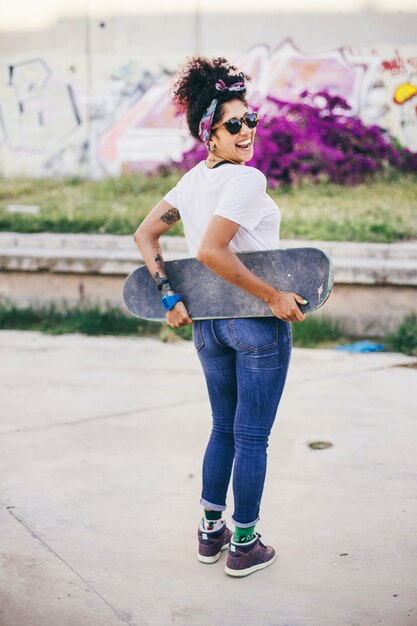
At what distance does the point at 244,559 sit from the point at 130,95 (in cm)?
1090

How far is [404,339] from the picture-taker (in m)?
6.53

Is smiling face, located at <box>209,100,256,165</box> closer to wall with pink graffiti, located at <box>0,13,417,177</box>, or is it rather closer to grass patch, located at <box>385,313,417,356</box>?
→ grass patch, located at <box>385,313,417,356</box>

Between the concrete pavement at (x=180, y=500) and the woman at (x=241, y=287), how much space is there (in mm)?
248

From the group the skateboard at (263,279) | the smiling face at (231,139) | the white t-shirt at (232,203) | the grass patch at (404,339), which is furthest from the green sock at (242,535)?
the grass patch at (404,339)

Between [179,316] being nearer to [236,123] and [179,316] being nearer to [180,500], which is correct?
[236,123]

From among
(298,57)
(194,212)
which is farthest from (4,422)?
(298,57)

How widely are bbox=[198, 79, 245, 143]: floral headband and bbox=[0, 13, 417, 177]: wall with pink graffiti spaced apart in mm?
9225

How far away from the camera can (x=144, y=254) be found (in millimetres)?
3336

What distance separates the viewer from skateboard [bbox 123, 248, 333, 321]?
296cm

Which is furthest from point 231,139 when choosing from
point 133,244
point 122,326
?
point 133,244

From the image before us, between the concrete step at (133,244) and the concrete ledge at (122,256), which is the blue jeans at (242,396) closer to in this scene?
the concrete ledge at (122,256)

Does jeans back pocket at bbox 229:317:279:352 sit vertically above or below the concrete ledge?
above

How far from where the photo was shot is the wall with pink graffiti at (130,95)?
12.0 m

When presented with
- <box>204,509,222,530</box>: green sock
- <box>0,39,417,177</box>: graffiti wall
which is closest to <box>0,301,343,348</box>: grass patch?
<box>204,509,222,530</box>: green sock
